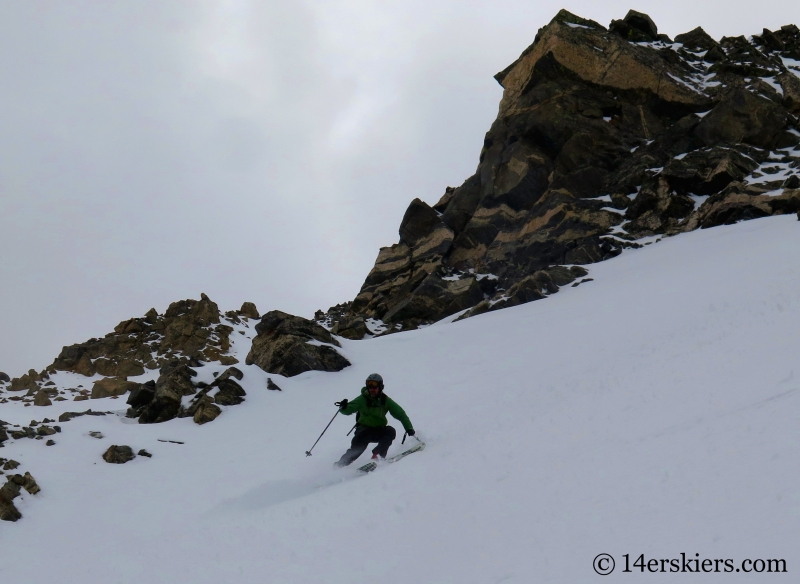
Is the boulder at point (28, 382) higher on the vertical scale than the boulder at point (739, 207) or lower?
lower

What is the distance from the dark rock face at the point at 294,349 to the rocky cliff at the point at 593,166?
11.5 m

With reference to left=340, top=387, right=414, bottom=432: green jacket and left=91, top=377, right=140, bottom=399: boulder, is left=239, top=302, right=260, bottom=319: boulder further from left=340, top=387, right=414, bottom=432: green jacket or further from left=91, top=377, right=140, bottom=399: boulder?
left=340, top=387, right=414, bottom=432: green jacket

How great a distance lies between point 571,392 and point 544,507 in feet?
19.7

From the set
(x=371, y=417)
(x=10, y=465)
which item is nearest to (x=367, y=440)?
(x=371, y=417)

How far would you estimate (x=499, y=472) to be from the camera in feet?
29.4

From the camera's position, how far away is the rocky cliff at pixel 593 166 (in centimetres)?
3731

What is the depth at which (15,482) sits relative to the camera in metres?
12.8

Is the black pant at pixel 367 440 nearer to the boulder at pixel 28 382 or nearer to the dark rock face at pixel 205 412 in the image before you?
the dark rock face at pixel 205 412

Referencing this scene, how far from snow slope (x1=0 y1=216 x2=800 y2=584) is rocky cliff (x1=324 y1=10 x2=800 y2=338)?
602 inches

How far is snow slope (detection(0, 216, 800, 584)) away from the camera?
625 centimetres

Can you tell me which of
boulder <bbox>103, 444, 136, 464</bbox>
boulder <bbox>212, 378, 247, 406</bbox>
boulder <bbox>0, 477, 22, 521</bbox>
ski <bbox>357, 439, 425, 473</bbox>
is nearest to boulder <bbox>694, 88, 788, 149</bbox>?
boulder <bbox>212, 378, 247, 406</bbox>

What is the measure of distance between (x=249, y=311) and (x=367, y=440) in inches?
1527

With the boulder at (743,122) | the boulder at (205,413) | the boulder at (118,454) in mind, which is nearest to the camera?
the boulder at (118,454)

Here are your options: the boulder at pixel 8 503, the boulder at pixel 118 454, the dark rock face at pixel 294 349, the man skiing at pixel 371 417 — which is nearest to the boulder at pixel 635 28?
the dark rock face at pixel 294 349
